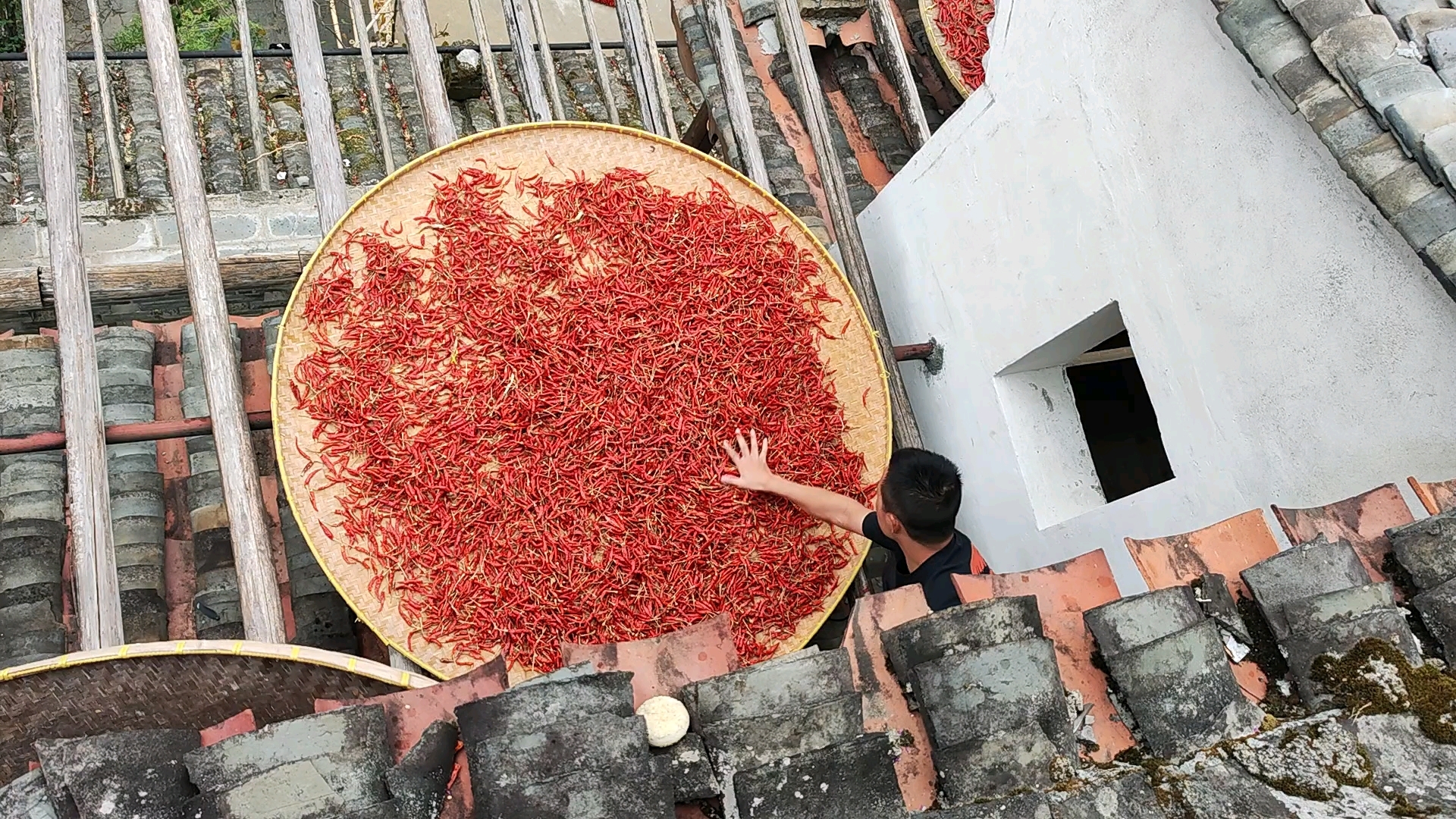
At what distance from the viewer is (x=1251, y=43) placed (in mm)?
2846

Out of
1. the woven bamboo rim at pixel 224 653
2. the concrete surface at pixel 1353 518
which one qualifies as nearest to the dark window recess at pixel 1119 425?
the concrete surface at pixel 1353 518

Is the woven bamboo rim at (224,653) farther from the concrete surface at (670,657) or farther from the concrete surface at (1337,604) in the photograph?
the concrete surface at (1337,604)

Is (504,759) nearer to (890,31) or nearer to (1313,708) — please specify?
(1313,708)

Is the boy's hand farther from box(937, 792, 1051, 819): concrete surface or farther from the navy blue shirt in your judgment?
box(937, 792, 1051, 819): concrete surface

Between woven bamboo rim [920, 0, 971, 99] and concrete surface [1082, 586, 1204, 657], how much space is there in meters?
3.83

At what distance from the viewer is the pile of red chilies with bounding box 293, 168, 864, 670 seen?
10.6ft

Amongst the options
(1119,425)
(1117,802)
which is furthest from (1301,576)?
(1119,425)

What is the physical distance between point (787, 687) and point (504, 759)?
53cm

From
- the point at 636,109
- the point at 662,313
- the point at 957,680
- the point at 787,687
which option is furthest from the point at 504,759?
the point at 636,109

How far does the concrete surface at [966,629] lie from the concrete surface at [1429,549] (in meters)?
0.77

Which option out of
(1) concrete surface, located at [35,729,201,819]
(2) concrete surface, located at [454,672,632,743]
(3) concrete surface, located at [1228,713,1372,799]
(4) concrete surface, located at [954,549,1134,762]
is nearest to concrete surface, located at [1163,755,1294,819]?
(3) concrete surface, located at [1228,713,1372,799]

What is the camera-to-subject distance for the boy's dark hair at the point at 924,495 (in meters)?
3.16

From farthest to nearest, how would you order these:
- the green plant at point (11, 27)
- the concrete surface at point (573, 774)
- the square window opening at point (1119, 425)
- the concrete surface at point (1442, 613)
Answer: the green plant at point (11, 27)
the square window opening at point (1119, 425)
the concrete surface at point (1442, 613)
the concrete surface at point (573, 774)

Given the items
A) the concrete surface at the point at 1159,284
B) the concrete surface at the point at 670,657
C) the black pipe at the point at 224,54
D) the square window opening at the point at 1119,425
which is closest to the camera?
the concrete surface at the point at 670,657
